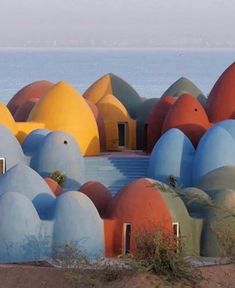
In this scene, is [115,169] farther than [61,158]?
Yes

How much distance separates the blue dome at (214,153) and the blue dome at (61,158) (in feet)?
10.6

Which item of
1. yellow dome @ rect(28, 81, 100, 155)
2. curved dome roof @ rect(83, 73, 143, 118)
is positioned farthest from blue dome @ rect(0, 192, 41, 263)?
curved dome roof @ rect(83, 73, 143, 118)

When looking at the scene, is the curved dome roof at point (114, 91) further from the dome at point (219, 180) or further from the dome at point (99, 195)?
the dome at point (99, 195)

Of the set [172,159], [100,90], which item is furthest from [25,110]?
[172,159]

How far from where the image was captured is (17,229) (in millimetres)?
30125

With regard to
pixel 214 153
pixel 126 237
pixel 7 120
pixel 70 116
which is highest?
pixel 70 116

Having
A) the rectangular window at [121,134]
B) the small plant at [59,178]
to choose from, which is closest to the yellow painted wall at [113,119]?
the rectangular window at [121,134]

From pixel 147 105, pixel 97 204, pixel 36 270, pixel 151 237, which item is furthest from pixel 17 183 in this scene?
pixel 147 105

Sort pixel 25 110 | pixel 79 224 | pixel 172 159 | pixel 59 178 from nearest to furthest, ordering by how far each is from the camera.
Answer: pixel 79 224, pixel 59 178, pixel 172 159, pixel 25 110

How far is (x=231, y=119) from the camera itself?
3775cm

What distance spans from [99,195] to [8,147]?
4339 mm

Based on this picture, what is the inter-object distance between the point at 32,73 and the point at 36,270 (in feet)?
337

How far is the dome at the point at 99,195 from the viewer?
32.7m

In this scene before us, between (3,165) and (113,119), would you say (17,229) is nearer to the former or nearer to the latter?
(3,165)
